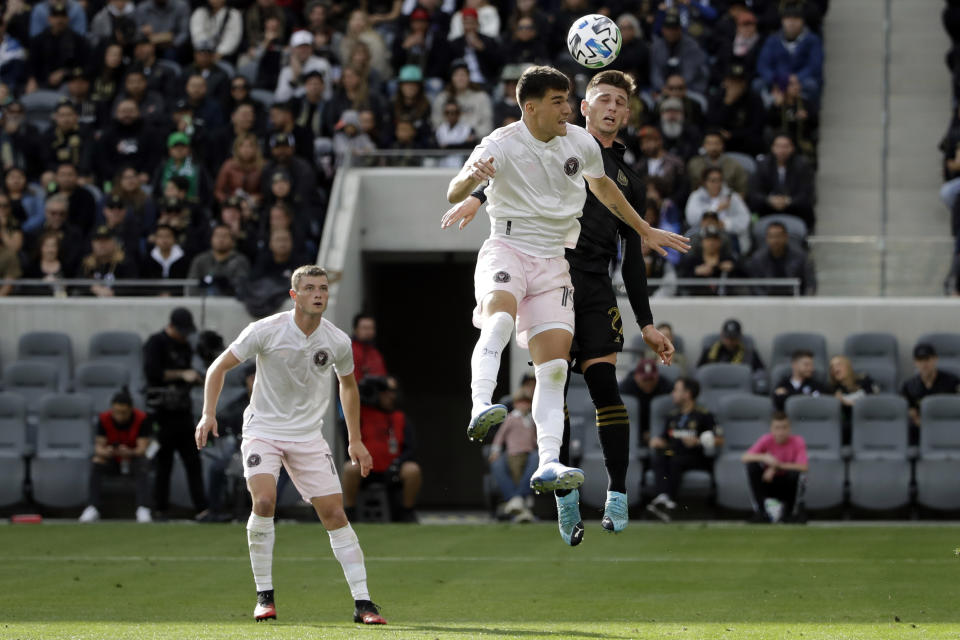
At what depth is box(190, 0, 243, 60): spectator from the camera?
23.8 meters

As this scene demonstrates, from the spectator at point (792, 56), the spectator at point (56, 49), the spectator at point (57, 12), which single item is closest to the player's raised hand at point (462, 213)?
the spectator at point (792, 56)

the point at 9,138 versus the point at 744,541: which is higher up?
the point at 9,138

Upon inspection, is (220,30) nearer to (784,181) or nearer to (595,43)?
(784,181)

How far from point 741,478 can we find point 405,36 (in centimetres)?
808

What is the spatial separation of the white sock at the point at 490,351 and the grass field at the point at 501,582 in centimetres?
183

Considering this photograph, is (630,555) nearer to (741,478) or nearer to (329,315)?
(741,478)

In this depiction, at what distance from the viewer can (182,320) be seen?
18797 millimetres

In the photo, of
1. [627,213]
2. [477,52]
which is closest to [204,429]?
[627,213]

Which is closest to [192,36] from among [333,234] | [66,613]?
[333,234]

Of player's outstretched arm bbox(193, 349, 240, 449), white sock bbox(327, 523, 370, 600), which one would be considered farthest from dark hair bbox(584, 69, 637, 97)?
white sock bbox(327, 523, 370, 600)

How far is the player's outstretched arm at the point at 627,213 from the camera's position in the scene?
9188 mm

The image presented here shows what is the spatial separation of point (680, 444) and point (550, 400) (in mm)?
9311

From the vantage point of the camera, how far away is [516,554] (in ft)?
50.1

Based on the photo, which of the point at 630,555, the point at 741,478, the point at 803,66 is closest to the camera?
the point at 630,555
